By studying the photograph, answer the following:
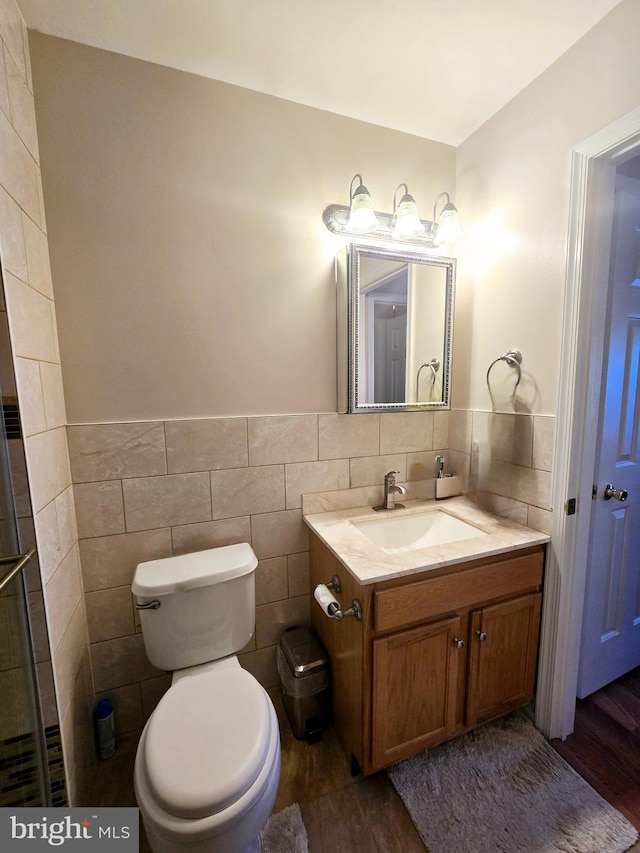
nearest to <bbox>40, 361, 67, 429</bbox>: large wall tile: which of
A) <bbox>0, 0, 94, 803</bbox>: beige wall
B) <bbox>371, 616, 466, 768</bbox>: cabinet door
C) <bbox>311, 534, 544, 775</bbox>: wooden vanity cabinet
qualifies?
<bbox>0, 0, 94, 803</bbox>: beige wall

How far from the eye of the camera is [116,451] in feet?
4.07

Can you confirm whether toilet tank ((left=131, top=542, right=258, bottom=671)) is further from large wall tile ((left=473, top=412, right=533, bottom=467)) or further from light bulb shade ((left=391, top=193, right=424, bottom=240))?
light bulb shade ((left=391, top=193, right=424, bottom=240))

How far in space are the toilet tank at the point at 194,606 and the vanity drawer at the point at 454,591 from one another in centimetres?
49

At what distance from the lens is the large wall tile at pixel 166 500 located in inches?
50.0

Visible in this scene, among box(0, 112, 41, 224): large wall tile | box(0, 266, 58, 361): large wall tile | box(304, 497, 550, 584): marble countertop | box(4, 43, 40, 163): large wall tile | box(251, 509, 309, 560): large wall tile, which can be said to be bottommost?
box(251, 509, 309, 560): large wall tile

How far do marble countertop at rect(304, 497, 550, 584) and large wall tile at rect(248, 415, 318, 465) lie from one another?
0.28 metres

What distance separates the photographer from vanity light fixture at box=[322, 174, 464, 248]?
1.33 meters

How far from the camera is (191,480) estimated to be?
1330mm

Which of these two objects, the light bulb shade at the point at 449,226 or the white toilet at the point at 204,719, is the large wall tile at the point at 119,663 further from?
the light bulb shade at the point at 449,226

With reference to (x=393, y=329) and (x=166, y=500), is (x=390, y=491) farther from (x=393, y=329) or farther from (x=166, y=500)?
(x=166, y=500)

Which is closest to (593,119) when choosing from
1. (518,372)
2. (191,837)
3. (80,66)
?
(518,372)

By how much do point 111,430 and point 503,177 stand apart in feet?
5.99

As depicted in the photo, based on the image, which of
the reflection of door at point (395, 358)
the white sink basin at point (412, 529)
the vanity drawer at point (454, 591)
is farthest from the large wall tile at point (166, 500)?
the reflection of door at point (395, 358)

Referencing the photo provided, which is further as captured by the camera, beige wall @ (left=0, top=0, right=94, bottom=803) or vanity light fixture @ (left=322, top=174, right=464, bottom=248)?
vanity light fixture @ (left=322, top=174, right=464, bottom=248)
